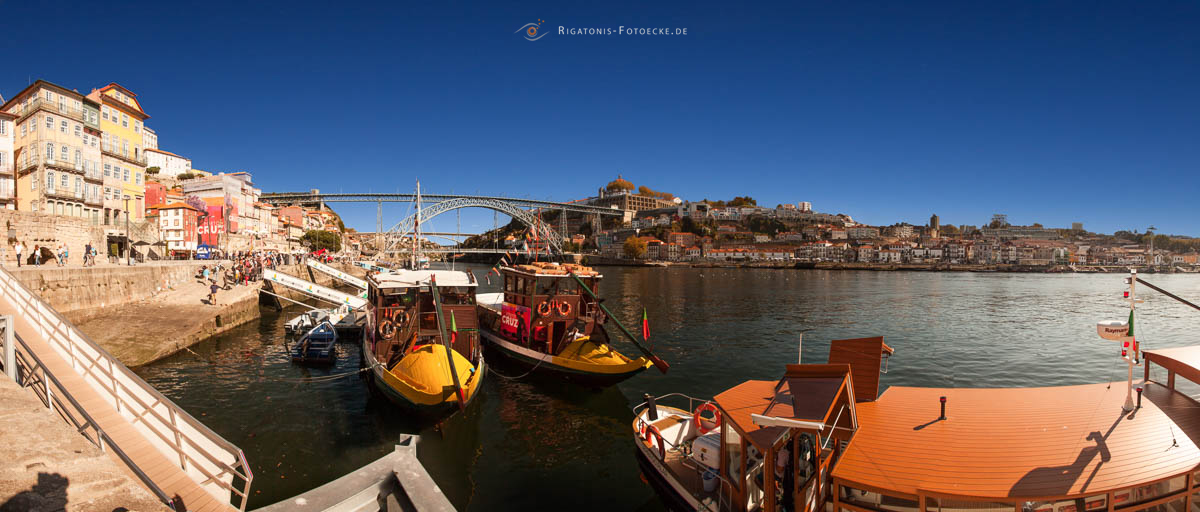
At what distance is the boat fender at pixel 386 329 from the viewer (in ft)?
43.8

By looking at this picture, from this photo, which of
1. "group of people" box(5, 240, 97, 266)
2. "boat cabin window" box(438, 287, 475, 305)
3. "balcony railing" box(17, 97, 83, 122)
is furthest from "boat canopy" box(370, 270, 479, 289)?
"balcony railing" box(17, 97, 83, 122)

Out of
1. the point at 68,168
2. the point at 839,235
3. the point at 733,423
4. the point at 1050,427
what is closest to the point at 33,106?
the point at 68,168

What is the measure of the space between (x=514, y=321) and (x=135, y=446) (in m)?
11.9

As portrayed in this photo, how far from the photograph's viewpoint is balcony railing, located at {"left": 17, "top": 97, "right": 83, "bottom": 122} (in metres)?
28.7

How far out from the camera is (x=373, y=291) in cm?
1448

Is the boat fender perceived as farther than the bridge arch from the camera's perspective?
No

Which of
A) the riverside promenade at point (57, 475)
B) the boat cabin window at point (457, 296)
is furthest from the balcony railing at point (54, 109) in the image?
the riverside promenade at point (57, 475)

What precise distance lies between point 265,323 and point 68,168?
58.5ft

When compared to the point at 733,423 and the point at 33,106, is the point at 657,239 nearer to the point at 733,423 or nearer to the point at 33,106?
the point at 33,106

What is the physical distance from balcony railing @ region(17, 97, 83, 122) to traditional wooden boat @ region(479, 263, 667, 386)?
108ft

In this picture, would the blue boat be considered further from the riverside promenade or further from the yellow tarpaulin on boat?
the riverside promenade

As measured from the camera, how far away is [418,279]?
14.1 metres

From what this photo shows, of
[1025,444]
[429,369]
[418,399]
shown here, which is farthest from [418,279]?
[1025,444]

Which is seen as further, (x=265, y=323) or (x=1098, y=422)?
(x=265, y=323)
